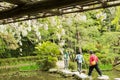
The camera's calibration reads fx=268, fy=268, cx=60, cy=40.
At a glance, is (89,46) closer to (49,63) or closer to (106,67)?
(106,67)

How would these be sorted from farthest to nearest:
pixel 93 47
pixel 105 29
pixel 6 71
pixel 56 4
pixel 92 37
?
pixel 105 29 → pixel 92 37 → pixel 93 47 → pixel 6 71 → pixel 56 4

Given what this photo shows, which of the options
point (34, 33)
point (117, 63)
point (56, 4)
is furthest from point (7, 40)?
point (56, 4)

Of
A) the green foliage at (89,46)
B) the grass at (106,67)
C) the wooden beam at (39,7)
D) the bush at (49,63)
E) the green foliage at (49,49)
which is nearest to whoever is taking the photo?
the wooden beam at (39,7)

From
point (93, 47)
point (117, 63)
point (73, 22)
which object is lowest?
point (117, 63)

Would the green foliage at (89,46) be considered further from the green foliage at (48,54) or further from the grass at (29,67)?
the grass at (29,67)

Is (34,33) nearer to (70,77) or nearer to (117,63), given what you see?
(117,63)

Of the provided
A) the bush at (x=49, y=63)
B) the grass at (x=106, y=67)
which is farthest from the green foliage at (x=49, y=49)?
the grass at (x=106, y=67)

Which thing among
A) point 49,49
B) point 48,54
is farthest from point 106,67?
point 49,49

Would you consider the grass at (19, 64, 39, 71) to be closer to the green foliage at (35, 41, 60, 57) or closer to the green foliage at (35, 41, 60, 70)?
the green foliage at (35, 41, 60, 70)

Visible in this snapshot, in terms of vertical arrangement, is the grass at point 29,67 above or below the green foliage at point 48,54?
below

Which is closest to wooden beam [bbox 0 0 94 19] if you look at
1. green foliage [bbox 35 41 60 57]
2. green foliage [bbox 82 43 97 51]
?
green foliage [bbox 35 41 60 57]

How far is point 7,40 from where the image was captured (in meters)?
23.2

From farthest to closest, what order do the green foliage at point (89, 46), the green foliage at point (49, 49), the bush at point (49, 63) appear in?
the green foliage at point (89, 46), the green foliage at point (49, 49), the bush at point (49, 63)

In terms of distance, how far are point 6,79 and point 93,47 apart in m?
9.73
